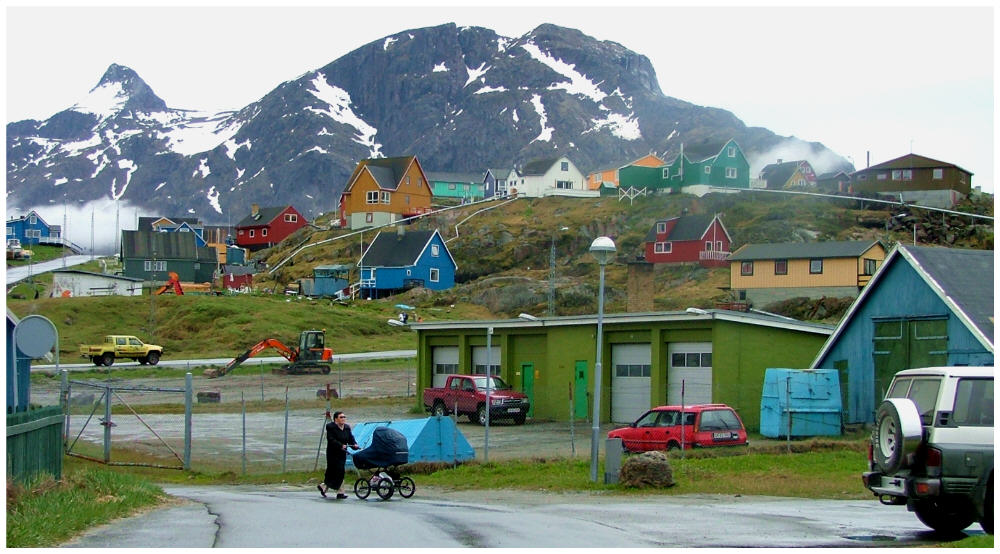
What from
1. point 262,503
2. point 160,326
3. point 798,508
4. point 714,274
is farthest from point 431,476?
point 714,274

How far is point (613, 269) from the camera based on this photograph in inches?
3861

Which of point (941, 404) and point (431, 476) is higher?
point (941, 404)

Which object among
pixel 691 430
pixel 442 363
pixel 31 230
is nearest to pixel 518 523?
pixel 691 430

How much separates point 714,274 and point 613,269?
12510 mm

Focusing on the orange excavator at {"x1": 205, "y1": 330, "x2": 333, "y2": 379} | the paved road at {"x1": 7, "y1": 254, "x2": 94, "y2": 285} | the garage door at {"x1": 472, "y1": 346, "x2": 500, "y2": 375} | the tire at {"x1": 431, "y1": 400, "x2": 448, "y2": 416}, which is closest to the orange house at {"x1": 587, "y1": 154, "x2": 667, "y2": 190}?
the paved road at {"x1": 7, "y1": 254, "x2": 94, "y2": 285}

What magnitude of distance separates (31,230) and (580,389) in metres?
118

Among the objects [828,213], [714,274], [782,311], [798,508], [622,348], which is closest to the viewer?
[798,508]

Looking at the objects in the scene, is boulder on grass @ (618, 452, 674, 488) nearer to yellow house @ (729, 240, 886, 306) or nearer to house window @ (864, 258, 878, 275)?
yellow house @ (729, 240, 886, 306)

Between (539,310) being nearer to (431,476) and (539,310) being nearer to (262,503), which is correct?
(431,476)

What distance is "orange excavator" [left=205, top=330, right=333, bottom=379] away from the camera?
192 ft

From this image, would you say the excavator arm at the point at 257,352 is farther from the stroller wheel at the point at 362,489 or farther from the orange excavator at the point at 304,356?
the stroller wheel at the point at 362,489

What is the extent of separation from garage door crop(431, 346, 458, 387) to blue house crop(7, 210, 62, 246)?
4061 inches

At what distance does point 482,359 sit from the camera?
4338 centimetres

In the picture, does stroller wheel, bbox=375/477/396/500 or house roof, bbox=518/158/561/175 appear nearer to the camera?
→ stroller wheel, bbox=375/477/396/500
